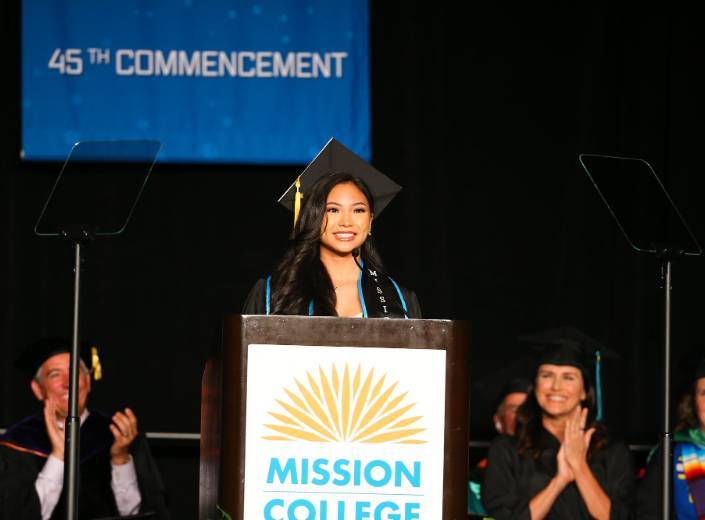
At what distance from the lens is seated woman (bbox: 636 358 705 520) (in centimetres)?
412

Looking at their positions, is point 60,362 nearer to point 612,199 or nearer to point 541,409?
point 541,409

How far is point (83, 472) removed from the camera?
4316 mm

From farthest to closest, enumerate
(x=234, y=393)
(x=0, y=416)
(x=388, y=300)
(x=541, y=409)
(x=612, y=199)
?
(x=0, y=416)
(x=541, y=409)
(x=612, y=199)
(x=388, y=300)
(x=234, y=393)

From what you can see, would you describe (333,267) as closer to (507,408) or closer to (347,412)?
(347,412)

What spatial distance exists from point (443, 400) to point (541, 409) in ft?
7.77

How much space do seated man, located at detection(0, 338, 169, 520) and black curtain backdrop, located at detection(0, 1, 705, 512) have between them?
69 cm

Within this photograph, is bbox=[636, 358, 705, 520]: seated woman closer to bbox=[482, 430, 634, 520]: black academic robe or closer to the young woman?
bbox=[482, 430, 634, 520]: black academic robe

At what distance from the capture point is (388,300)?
2990 millimetres

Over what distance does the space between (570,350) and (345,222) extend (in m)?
1.61

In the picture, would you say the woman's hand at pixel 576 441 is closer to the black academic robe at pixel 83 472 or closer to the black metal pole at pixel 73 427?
the black academic robe at pixel 83 472

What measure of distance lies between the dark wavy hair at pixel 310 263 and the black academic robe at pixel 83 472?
5.35 feet

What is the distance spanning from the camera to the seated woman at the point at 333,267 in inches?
115

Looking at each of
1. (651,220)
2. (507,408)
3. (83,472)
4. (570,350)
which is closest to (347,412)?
(651,220)

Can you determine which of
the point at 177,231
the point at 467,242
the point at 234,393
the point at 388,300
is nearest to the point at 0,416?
the point at 177,231
